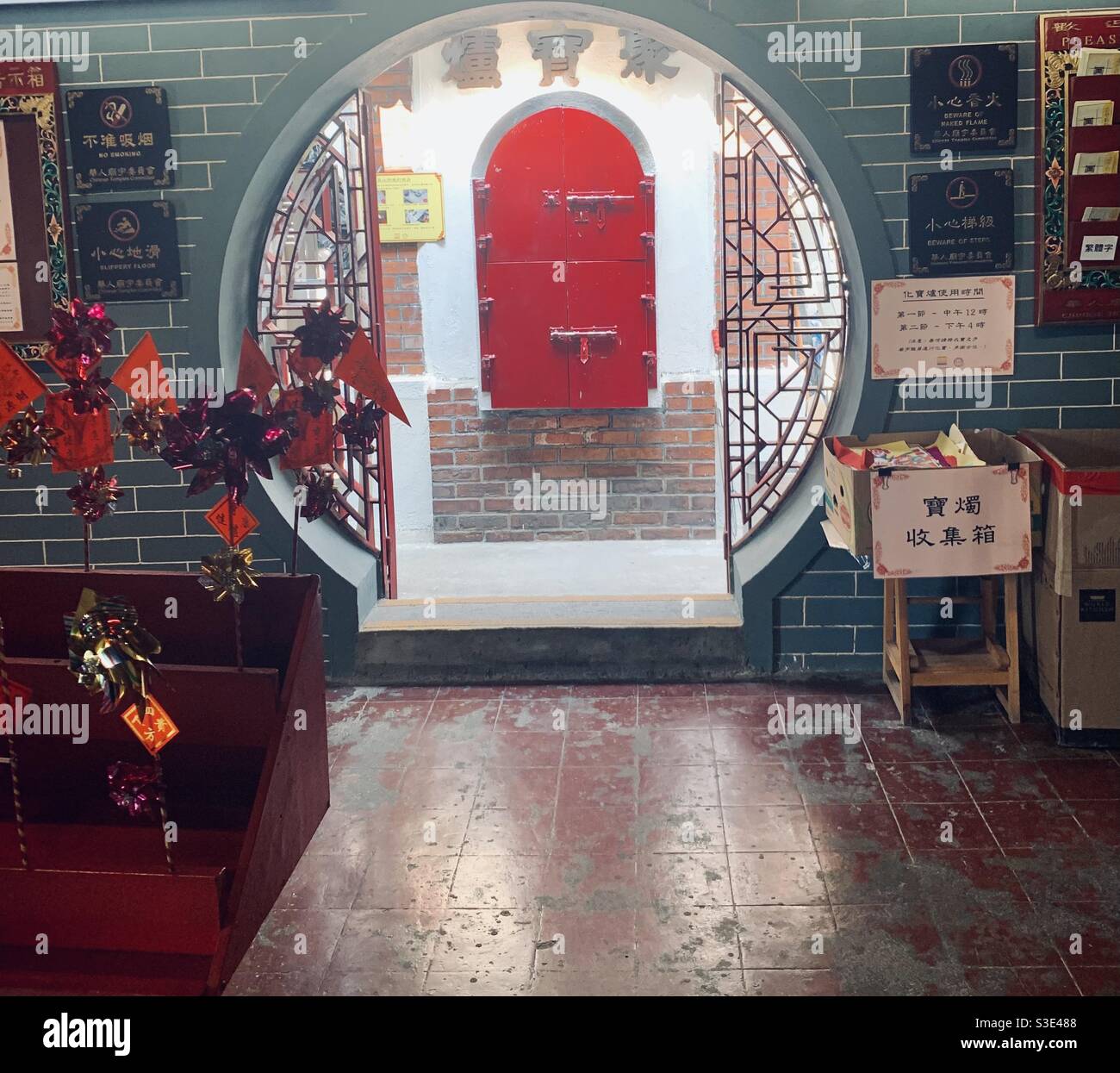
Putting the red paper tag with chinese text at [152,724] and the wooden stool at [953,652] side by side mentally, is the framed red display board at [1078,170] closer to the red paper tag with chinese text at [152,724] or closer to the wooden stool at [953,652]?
the wooden stool at [953,652]

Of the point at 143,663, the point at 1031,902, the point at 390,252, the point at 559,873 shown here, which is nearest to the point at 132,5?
the point at 390,252

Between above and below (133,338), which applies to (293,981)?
below

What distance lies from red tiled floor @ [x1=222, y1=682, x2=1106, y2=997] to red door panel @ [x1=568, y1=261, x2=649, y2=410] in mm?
2397

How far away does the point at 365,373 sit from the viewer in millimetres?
3285

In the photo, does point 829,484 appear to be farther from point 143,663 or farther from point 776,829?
point 143,663

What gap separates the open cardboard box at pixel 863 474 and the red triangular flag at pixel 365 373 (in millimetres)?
1794

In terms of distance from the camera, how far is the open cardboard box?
438 cm

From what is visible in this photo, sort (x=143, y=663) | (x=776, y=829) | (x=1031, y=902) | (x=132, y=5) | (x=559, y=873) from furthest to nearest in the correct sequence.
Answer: (x=132, y=5) → (x=776, y=829) → (x=559, y=873) → (x=1031, y=902) → (x=143, y=663)

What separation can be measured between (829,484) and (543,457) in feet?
8.45

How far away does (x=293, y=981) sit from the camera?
10.1ft

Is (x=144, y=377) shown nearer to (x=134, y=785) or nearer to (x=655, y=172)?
(x=134, y=785)

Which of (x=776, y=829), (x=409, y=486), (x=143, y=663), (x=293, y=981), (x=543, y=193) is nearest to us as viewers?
(x=143, y=663)

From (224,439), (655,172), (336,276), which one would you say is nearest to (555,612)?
(336,276)

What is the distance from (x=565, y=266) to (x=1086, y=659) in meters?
3.56
